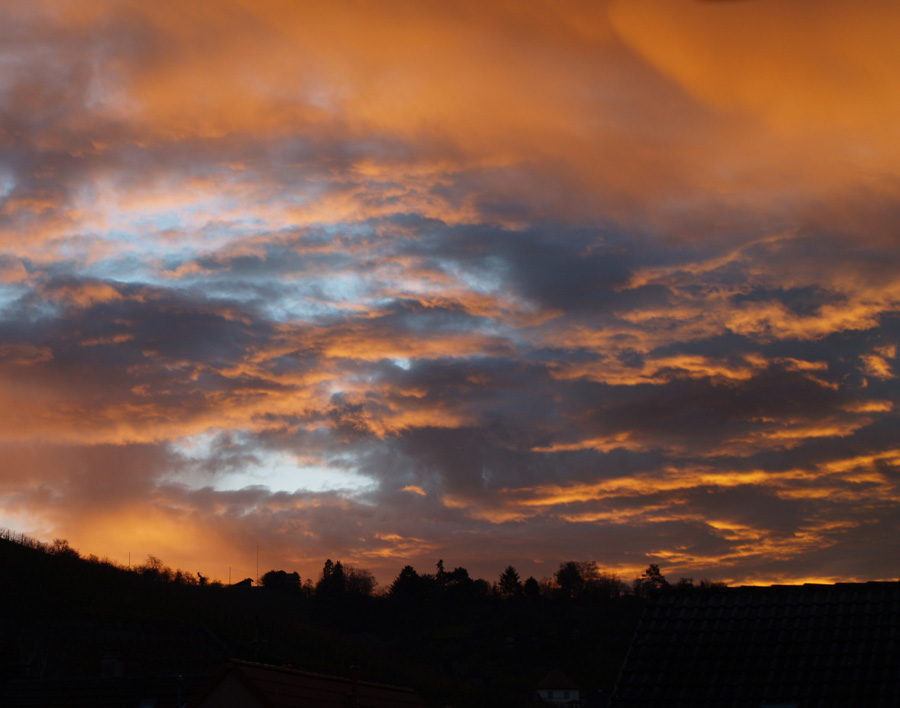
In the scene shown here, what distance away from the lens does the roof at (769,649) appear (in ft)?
55.8

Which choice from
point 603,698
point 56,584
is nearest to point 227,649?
point 56,584

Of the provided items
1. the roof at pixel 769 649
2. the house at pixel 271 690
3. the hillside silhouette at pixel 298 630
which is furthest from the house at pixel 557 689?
the roof at pixel 769 649

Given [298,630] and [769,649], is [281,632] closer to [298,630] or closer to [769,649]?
[298,630]

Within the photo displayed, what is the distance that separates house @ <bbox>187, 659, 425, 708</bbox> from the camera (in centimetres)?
2131

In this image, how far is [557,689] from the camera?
146375mm

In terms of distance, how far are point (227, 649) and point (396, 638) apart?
269 ft

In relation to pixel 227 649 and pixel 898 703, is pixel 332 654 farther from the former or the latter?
pixel 898 703

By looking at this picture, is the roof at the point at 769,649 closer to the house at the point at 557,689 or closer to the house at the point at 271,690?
the house at the point at 271,690

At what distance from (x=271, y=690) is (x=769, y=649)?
1155 cm

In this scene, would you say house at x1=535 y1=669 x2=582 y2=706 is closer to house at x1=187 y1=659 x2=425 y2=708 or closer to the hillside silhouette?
the hillside silhouette

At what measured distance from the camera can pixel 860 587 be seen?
19.3m

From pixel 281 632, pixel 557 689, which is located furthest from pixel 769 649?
pixel 557 689

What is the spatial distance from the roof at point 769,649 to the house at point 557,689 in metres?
133

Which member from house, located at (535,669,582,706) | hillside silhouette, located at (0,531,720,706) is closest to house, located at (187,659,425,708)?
hillside silhouette, located at (0,531,720,706)
